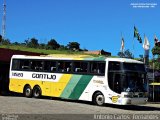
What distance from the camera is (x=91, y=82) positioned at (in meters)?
24.8

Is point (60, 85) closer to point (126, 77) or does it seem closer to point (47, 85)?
point (47, 85)

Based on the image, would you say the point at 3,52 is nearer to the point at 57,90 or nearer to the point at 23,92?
the point at 23,92

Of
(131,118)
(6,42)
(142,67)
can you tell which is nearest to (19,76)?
(142,67)

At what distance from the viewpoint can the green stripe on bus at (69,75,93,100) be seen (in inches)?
984

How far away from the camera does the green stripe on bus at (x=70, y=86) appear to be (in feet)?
83.8

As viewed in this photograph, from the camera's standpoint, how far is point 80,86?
2541cm

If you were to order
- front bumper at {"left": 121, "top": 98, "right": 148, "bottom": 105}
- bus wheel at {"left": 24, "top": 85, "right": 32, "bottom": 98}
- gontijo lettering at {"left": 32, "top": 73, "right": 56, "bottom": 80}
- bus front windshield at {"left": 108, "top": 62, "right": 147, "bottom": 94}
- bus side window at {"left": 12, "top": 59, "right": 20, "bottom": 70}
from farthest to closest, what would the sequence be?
bus side window at {"left": 12, "top": 59, "right": 20, "bottom": 70}, bus wheel at {"left": 24, "top": 85, "right": 32, "bottom": 98}, gontijo lettering at {"left": 32, "top": 73, "right": 56, "bottom": 80}, bus front windshield at {"left": 108, "top": 62, "right": 147, "bottom": 94}, front bumper at {"left": 121, "top": 98, "right": 148, "bottom": 105}

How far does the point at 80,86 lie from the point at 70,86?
0.84 metres

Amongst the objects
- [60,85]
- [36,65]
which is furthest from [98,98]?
[36,65]

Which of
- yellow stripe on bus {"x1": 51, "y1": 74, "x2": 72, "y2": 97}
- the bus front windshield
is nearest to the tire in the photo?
yellow stripe on bus {"x1": 51, "y1": 74, "x2": 72, "y2": 97}

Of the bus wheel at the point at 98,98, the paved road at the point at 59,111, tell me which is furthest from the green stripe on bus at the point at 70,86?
the paved road at the point at 59,111

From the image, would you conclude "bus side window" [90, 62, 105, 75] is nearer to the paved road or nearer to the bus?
→ the bus

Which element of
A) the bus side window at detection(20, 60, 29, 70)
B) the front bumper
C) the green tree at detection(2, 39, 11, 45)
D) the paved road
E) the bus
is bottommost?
the paved road

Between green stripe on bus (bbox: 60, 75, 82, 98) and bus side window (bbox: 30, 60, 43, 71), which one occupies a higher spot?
bus side window (bbox: 30, 60, 43, 71)
